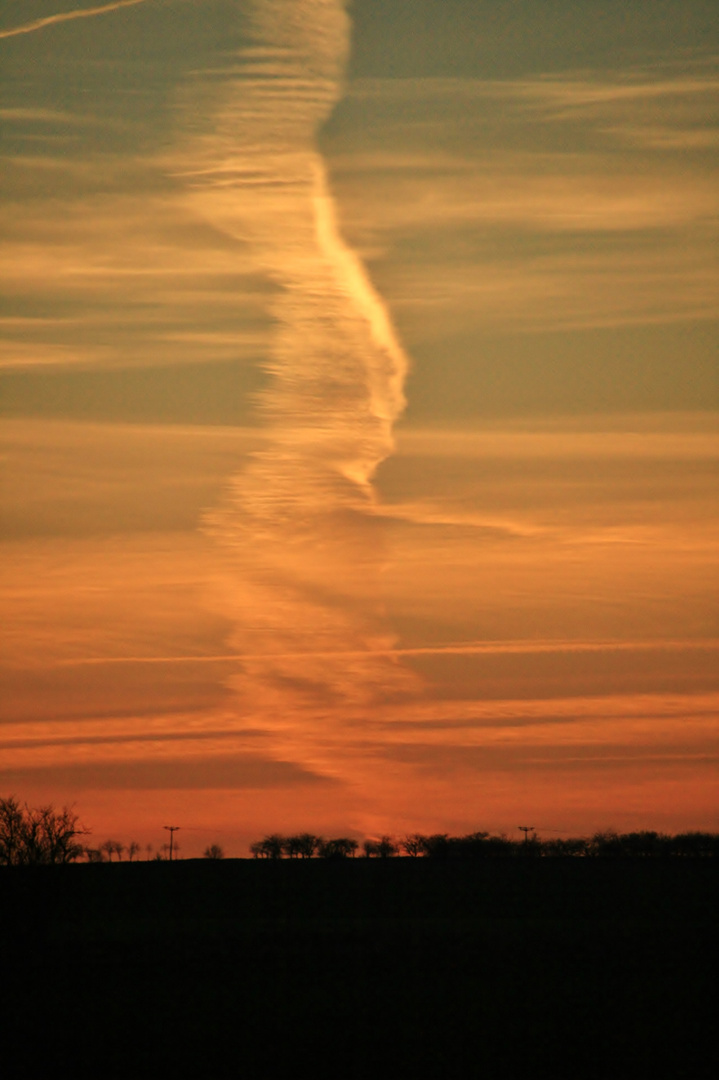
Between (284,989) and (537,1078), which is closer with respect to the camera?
(537,1078)

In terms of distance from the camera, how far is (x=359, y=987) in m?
62.1

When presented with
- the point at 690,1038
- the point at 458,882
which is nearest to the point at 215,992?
the point at 690,1038

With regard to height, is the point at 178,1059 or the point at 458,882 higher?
the point at 458,882

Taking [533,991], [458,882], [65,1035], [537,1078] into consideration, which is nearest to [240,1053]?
[65,1035]

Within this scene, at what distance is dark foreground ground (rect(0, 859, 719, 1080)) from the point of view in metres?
43.0

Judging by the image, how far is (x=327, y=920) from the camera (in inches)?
4599

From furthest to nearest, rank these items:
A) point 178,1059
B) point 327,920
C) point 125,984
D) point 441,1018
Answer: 1. point 327,920
2. point 125,984
3. point 441,1018
4. point 178,1059

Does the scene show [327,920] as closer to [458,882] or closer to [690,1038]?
[458,882]

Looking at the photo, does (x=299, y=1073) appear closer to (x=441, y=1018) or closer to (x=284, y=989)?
(x=441, y=1018)

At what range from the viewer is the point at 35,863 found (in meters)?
91.1

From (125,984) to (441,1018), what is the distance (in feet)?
60.8

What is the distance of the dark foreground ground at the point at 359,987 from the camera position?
43.0m

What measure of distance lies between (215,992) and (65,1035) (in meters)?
12.9

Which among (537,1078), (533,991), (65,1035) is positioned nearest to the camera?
(537,1078)
